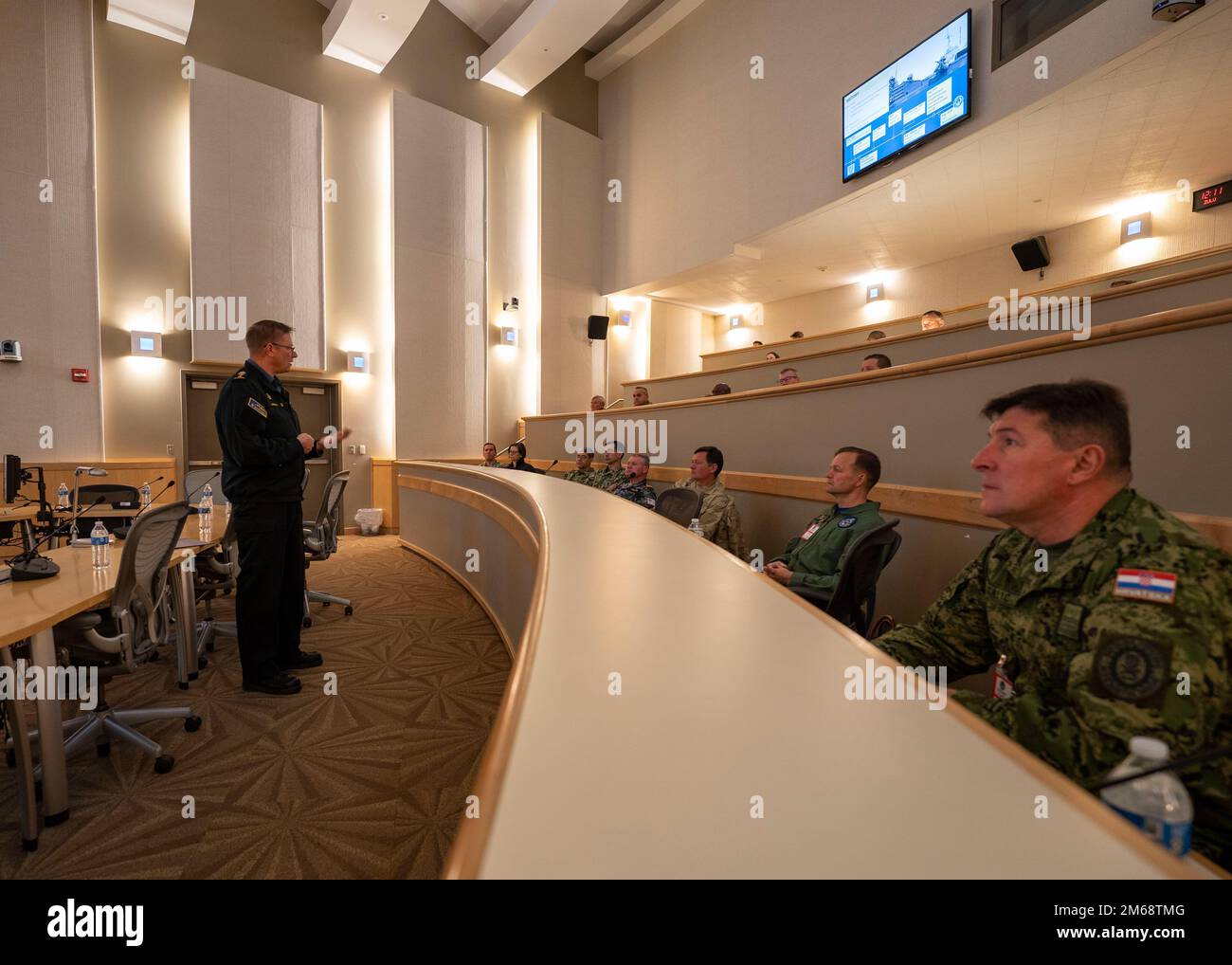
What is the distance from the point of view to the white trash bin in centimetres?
776

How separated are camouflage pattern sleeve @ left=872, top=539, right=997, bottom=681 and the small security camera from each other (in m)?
4.47

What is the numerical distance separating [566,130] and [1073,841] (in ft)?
35.7

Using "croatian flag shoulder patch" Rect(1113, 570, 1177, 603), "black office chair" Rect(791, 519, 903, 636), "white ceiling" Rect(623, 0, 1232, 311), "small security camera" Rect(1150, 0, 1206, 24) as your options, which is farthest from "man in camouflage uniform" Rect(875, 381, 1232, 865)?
"white ceiling" Rect(623, 0, 1232, 311)

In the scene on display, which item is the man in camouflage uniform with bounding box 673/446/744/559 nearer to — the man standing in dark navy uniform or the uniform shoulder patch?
the man standing in dark navy uniform

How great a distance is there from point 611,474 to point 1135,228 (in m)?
6.01

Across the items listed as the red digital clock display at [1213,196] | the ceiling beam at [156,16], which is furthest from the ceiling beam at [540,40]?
the red digital clock display at [1213,196]

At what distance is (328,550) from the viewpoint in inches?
167

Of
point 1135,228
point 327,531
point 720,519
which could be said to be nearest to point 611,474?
point 720,519

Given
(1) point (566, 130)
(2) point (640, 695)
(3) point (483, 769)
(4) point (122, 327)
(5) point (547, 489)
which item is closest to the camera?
(3) point (483, 769)

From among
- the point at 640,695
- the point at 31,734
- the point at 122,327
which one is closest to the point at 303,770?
the point at 31,734

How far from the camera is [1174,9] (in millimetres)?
3672

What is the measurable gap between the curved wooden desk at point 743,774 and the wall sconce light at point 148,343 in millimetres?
7309

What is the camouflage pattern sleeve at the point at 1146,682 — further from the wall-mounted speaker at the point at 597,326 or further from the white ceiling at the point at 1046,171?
the wall-mounted speaker at the point at 597,326
